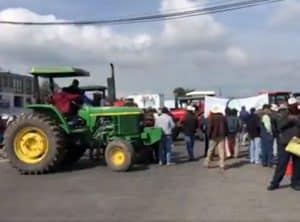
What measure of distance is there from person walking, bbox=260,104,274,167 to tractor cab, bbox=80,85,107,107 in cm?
553

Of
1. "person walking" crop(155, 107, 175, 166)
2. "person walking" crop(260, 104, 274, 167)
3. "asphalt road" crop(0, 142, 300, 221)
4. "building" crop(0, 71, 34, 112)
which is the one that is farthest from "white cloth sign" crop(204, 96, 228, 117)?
"building" crop(0, 71, 34, 112)

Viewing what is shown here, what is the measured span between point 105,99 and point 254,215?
1392 cm

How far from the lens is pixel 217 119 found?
62.0ft

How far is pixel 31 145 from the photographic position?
748 inches

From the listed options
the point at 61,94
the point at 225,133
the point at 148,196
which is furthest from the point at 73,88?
the point at 148,196

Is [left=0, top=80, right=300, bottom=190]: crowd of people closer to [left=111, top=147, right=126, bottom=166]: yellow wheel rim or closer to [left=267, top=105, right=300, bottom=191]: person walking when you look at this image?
[left=267, top=105, right=300, bottom=191]: person walking

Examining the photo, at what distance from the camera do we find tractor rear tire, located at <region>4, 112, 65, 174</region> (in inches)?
725

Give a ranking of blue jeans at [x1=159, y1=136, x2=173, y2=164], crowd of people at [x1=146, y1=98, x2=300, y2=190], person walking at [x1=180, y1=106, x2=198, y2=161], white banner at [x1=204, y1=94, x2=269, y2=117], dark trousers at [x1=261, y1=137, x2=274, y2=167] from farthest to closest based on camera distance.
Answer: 1. white banner at [x1=204, y1=94, x2=269, y2=117]
2. person walking at [x1=180, y1=106, x2=198, y2=161]
3. blue jeans at [x1=159, y1=136, x2=173, y2=164]
4. dark trousers at [x1=261, y1=137, x2=274, y2=167]
5. crowd of people at [x1=146, y1=98, x2=300, y2=190]

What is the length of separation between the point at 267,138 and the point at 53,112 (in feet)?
20.0

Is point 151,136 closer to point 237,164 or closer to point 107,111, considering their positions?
point 107,111

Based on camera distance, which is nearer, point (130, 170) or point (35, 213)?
point (35, 213)

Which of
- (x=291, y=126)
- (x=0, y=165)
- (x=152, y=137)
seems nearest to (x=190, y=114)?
(x=152, y=137)

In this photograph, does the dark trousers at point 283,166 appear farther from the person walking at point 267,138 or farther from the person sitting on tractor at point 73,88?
the person sitting on tractor at point 73,88

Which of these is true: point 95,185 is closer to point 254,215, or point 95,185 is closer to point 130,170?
point 130,170
